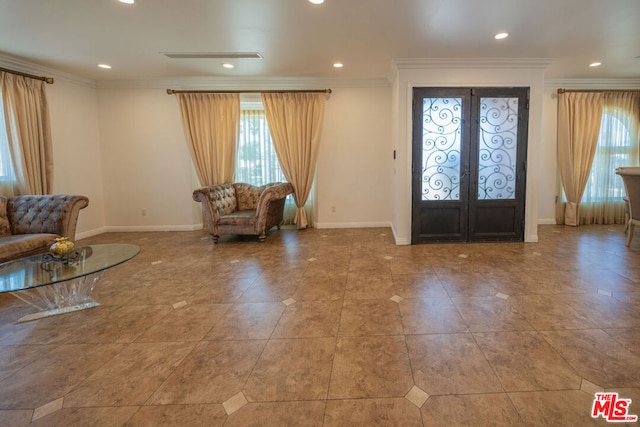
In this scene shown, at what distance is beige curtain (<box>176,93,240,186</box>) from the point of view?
5645 mm

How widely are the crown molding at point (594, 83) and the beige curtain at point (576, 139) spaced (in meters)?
0.18

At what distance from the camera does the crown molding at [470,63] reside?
4.44 m

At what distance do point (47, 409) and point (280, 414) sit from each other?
119cm

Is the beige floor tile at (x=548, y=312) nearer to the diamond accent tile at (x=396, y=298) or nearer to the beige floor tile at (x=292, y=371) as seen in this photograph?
the diamond accent tile at (x=396, y=298)

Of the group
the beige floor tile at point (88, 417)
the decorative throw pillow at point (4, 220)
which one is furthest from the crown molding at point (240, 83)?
the beige floor tile at point (88, 417)

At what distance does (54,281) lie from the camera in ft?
7.57

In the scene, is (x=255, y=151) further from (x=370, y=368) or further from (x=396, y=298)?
(x=370, y=368)

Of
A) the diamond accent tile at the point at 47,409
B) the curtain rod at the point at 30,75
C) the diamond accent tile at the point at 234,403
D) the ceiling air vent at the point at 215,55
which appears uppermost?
the ceiling air vent at the point at 215,55

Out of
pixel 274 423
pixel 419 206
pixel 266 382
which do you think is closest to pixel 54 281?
pixel 266 382

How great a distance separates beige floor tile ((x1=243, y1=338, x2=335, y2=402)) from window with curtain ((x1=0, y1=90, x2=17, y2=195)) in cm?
460

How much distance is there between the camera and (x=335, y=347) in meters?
2.16

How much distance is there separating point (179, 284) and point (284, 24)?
292 cm

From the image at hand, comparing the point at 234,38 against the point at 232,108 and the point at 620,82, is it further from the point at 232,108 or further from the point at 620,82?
the point at 620,82

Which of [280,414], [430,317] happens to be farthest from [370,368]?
[430,317]
